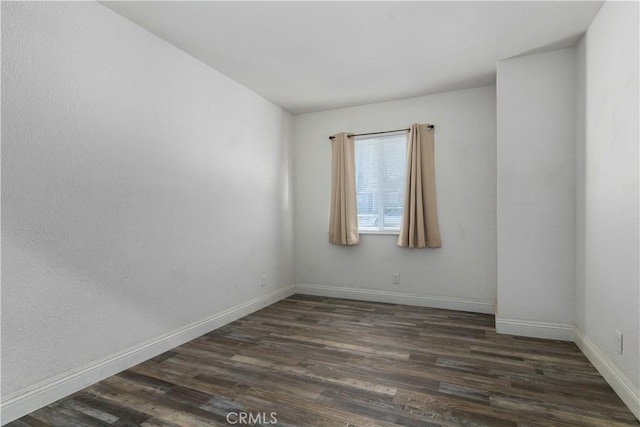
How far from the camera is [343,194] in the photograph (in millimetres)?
4391

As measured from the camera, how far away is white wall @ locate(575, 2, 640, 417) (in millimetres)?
1915

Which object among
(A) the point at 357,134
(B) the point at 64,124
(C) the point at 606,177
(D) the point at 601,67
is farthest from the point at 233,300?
(D) the point at 601,67

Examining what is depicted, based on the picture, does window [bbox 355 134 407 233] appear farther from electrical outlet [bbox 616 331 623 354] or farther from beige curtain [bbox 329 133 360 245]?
electrical outlet [bbox 616 331 623 354]

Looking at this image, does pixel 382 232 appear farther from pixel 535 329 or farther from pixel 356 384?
pixel 356 384

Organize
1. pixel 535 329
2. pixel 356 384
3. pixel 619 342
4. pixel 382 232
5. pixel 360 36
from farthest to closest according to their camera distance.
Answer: pixel 382 232, pixel 535 329, pixel 360 36, pixel 356 384, pixel 619 342

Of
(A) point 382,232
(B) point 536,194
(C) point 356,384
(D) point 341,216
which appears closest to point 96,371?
(C) point 356,384

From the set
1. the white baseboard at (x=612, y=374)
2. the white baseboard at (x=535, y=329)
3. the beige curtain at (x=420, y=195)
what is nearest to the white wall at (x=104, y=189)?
the beige curtain at (x=420, y=195)

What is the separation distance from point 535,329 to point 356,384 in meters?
1.87

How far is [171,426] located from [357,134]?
3.63 meters

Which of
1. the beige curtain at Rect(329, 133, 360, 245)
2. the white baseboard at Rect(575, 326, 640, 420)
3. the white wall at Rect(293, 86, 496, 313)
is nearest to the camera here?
the white baseboard at Rect(575, 326, 640, 420)

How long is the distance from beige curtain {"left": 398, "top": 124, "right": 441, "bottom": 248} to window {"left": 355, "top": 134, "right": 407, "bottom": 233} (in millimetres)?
194

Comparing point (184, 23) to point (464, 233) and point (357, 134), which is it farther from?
point (464, 233)

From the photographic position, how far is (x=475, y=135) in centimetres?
385

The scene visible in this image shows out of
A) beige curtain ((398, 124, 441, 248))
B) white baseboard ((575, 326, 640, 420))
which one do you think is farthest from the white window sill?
white baseboard ((575, 326, 640, 420))
